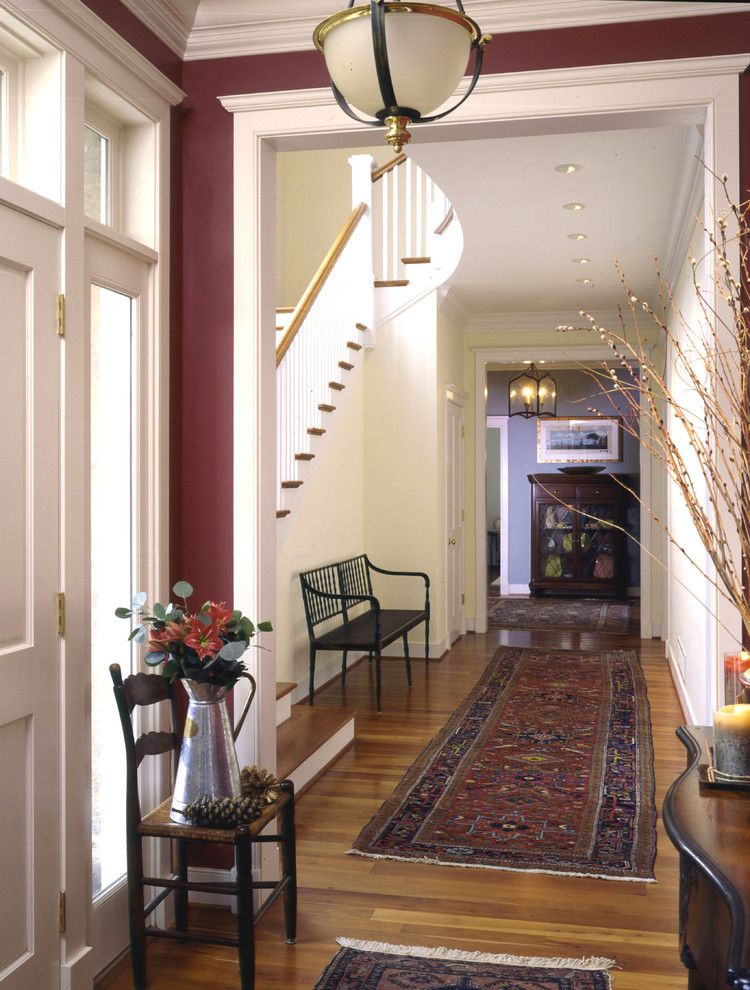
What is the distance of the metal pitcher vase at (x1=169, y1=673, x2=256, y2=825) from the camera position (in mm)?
2875

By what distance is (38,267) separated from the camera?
105 inches

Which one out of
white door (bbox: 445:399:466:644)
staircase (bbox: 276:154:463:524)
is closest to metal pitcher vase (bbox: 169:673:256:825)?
staircase (bbox: 276:154:463:524)

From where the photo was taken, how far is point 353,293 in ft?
23.7

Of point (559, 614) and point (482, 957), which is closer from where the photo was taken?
point (482, 957)

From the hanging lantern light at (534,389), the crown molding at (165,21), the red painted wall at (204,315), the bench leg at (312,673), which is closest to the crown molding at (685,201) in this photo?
the red painted wall at (204,315)

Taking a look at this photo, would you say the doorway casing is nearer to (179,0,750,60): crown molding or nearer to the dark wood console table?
(179,0,750,60): crown molding

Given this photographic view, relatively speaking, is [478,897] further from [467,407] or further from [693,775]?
[467,407]

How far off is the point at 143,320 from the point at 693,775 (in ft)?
7.32

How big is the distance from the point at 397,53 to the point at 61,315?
1.42 metres

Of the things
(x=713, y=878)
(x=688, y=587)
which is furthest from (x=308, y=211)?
(x=713, y=878)

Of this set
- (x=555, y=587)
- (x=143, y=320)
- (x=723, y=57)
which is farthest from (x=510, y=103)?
(x=555, y=587)

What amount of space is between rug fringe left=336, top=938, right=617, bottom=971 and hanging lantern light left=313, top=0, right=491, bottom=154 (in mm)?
2437

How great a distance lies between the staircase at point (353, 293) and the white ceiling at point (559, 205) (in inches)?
15.3

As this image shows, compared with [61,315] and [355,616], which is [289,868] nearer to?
[61,315]
